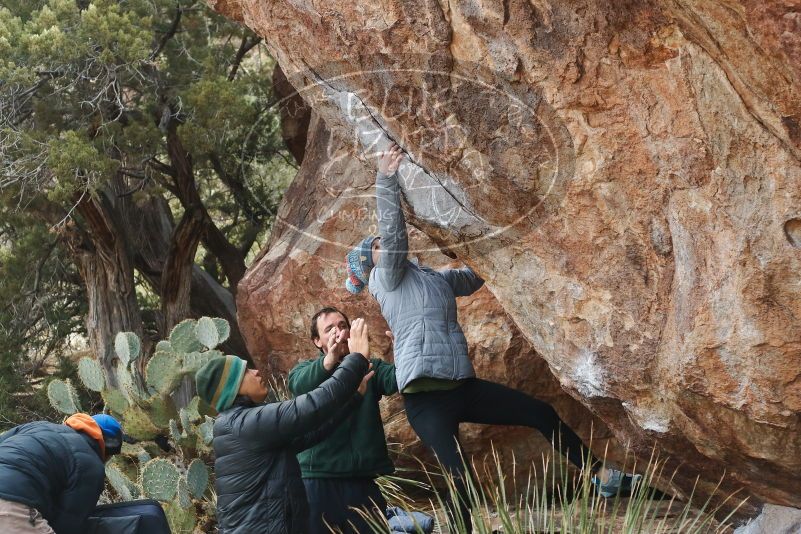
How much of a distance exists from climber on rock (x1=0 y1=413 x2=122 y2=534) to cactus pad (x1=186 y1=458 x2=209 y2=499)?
213cm

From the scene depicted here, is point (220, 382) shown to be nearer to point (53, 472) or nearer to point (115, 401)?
point (53, 472)

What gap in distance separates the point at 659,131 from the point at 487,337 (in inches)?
109

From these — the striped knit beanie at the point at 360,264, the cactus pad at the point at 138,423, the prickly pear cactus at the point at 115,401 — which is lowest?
the cactus pad at the point at 138,423

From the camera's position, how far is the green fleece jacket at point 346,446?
195 inches

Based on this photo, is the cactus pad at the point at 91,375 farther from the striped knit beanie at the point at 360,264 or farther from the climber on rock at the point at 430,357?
the climber on rock at the point at 430,357

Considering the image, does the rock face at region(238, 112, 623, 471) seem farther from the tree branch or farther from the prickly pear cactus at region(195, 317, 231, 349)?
the tree branch

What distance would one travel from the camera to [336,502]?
4953 mm

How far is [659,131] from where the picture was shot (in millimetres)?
4023

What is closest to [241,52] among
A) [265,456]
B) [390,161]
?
[390,161]

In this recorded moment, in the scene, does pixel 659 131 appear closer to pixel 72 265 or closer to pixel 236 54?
pixel 236 54

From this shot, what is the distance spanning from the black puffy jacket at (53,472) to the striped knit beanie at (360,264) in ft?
5.24

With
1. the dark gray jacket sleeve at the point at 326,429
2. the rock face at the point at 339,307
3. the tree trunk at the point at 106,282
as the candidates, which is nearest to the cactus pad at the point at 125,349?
the rock face at the point at 339,307

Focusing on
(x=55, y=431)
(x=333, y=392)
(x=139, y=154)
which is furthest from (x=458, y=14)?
(x=139, y=154)

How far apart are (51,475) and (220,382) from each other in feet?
2.53
